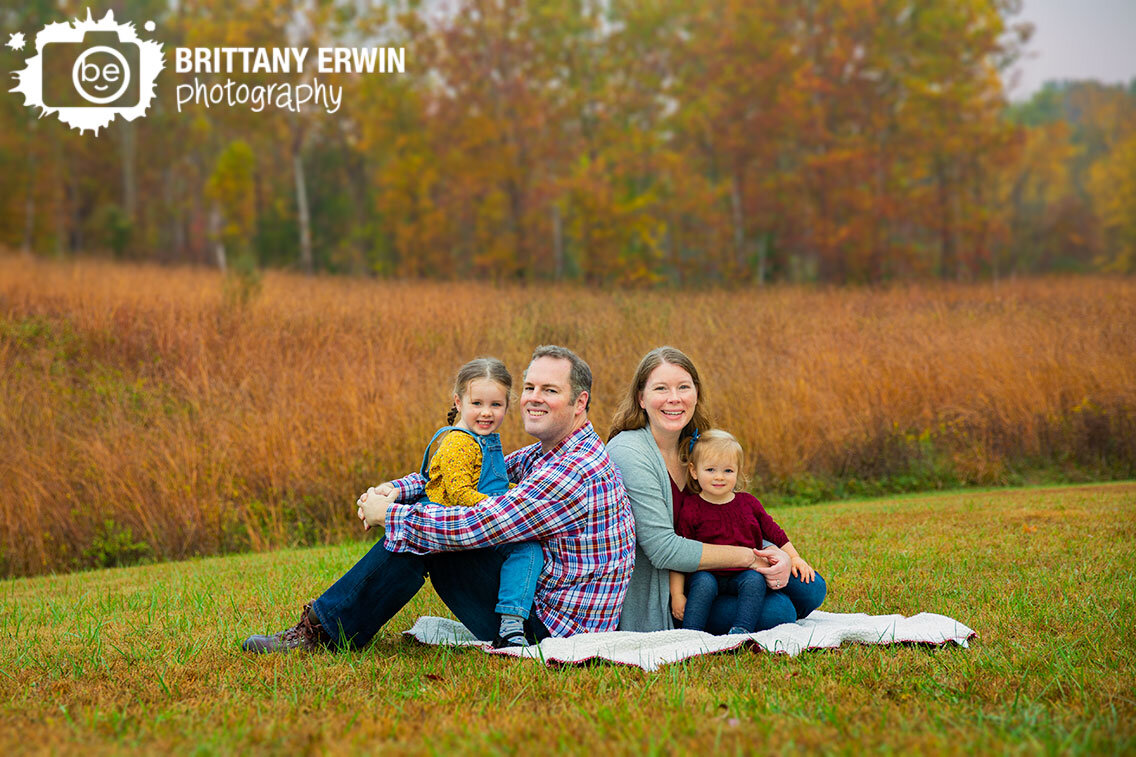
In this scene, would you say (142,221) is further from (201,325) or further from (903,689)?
(903,689)

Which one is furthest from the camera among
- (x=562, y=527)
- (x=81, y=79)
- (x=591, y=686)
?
(x=81, y=79)

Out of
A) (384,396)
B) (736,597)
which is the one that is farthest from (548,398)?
(384,396)

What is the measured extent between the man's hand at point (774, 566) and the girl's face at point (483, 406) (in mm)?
1310

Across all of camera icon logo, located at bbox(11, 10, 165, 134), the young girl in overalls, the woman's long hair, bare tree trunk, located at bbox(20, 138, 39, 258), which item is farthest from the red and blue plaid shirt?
bare tree trunk, located at bbox(20, 138, 39, 258)

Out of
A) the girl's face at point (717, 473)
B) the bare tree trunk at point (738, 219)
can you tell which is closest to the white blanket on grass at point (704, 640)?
the girl's face at point (717, 473)

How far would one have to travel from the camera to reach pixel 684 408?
4.41 metres

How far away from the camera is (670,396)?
438 cm

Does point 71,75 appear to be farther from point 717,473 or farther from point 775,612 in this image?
point 775,612

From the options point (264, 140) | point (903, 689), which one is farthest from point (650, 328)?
point (264, 140)

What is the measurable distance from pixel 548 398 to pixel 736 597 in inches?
50.6

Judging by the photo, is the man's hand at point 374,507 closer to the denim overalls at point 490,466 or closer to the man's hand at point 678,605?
the denim overalls at point 490,466

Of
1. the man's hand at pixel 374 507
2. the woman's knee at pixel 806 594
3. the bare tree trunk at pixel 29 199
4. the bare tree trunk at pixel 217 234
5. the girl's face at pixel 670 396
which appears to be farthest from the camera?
the bare tree trunk at pixel 29 199

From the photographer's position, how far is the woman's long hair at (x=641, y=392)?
4.46 metres

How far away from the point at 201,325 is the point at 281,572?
332 inches
